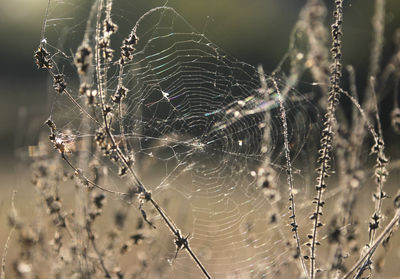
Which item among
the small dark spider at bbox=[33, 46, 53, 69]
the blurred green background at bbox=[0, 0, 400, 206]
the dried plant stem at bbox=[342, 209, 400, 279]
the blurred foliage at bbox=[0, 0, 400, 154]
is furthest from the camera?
the blurred foliage at bbox=[0, 0, 400, 154]

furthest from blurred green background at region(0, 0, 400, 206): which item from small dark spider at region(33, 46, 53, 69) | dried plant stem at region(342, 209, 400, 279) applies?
dried plant stem at region(342, 209, 400, 279)

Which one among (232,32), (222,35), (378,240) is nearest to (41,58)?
(378,240)

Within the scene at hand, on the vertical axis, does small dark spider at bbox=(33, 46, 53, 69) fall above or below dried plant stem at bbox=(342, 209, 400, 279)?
above

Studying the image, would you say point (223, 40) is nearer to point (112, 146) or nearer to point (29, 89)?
point (29, 89)

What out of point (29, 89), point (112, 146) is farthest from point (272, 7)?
point (112, 146)

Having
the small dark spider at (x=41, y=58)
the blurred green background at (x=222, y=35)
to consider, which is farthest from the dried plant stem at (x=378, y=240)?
the blurred green background at (x=222, y=35)

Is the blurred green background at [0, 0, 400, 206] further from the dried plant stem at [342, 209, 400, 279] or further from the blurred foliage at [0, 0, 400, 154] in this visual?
the dried plant stem at [342, 209, 400, 279]

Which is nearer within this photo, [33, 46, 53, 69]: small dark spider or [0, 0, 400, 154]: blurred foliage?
[33, 46, 53, 69]: small dark spider

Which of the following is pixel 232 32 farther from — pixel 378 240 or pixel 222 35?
pixel 378 240
